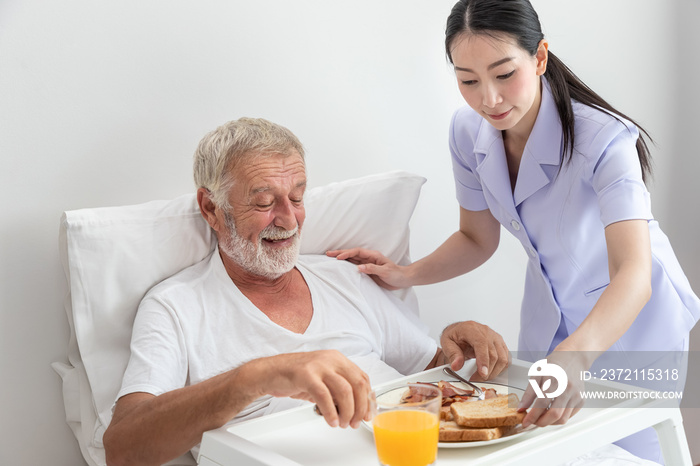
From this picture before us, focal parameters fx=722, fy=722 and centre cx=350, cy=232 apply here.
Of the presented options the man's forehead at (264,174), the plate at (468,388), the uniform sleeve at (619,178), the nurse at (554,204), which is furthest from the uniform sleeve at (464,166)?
the plate at (468,388)

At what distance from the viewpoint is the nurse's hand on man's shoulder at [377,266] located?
71.2 inches

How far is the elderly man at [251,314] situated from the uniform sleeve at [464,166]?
0.34 meters

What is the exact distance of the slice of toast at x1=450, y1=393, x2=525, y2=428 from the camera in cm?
113

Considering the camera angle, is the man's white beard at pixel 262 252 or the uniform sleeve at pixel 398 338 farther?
the uniform sleeve at pixel 398 338

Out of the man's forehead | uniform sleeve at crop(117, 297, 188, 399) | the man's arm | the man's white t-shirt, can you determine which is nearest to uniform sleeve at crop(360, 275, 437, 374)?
the man's white t-shirt

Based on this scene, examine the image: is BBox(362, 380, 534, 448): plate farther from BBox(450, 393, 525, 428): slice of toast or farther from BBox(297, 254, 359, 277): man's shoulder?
BBox(297, 254, 359, 277): man's shoulder

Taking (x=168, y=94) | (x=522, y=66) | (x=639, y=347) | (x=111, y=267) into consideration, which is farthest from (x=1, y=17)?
(x=639, y=347)

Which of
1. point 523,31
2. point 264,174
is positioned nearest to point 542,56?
point 523,31

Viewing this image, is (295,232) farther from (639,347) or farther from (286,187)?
(639,347)

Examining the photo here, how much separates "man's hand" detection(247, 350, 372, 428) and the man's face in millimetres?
485

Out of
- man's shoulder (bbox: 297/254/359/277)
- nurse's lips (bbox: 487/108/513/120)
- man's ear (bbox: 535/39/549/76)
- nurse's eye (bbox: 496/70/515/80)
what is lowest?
man's shoulder (bbox: 297/254/359/277)

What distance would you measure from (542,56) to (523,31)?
0.35ft

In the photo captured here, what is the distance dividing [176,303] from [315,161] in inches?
25.2

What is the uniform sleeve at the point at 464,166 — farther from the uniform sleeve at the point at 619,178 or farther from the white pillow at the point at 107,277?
the white pillow at the point at 107,277
